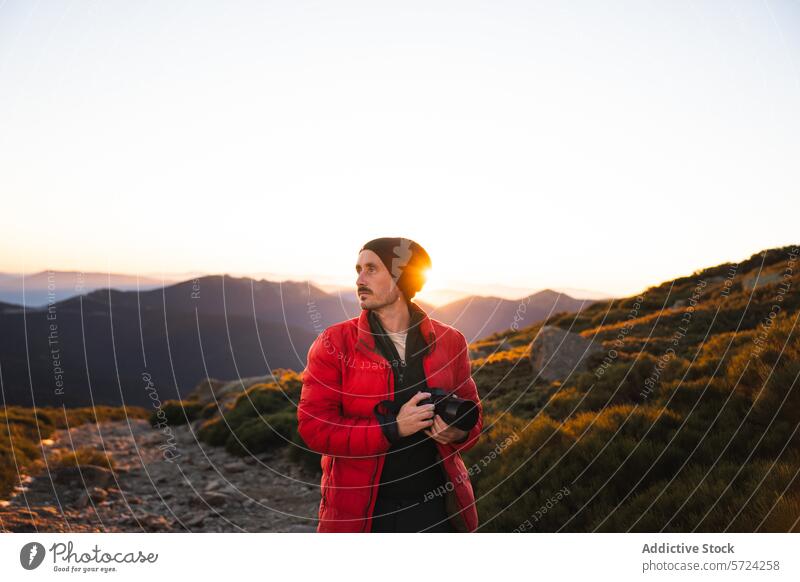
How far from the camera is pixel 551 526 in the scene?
5.86m

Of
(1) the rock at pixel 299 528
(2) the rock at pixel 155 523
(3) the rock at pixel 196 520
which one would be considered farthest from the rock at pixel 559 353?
(2) the rock at pixel 155 523

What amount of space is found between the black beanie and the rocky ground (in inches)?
245

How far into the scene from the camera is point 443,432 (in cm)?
303

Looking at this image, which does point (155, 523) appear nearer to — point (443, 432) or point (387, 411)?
point (387, 411)

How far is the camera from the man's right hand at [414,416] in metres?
2.96

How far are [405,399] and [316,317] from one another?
7.82ft

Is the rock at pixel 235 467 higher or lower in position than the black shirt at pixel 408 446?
lower

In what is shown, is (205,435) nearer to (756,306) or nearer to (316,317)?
(316,317)

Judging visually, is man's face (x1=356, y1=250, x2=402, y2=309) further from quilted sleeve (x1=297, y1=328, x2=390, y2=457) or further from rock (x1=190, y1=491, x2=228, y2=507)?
rock (x1=190, y1=491, x2=228, y2=507)

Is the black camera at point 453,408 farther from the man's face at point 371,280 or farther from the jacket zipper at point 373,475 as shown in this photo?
the man's face at point 371,280

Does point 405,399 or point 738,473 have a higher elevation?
point 405,399

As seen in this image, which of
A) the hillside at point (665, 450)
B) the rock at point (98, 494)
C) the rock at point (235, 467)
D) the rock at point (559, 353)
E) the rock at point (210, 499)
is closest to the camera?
the hillside at point (665, 450)

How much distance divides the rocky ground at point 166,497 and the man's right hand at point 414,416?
6151 mm
